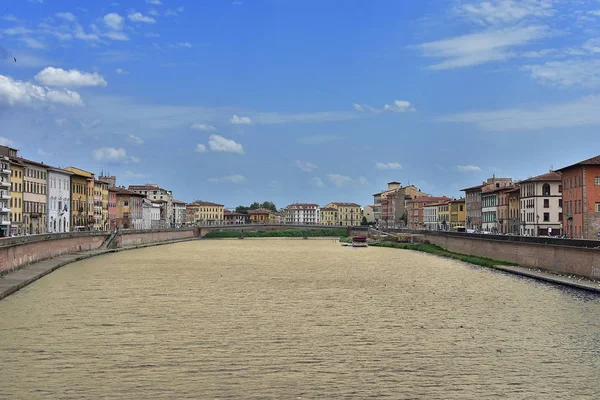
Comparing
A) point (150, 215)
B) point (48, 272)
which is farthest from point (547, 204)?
point (150, 215)

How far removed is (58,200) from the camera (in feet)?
347

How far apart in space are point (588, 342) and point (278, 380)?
1047cm

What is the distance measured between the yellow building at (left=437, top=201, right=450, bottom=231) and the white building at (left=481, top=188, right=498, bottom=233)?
26279 millimetres

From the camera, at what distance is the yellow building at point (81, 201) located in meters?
113

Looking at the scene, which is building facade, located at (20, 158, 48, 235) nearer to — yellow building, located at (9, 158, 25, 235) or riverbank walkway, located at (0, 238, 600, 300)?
yellow building, located at (9, 158, 25, 235)

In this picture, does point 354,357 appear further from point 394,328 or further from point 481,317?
point 481,317

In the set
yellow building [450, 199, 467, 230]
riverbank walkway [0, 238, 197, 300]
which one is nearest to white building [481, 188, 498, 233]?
yellow building [450, 199, 467, 230]

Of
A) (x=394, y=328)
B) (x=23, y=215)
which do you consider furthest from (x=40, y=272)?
(x=23, y=215)

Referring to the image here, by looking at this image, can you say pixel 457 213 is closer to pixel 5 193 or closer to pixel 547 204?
pixel 547 204

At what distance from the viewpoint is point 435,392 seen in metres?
17.4

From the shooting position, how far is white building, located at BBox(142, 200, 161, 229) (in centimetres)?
16900

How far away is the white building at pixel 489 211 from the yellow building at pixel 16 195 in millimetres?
66477

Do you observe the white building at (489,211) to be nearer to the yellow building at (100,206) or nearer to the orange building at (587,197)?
the orange building at (587,197)

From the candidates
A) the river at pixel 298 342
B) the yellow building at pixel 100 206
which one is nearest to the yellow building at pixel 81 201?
the yellow building at pixel 100 206
